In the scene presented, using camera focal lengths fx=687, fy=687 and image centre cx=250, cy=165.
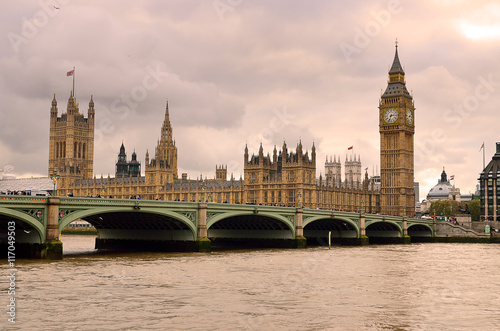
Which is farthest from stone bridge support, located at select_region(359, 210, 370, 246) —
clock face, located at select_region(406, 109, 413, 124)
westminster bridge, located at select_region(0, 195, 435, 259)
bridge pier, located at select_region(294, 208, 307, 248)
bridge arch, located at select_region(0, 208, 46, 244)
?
clock face, located at select_region(406, 109, 413, 124)

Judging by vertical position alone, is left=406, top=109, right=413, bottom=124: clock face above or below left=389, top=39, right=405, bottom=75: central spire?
below

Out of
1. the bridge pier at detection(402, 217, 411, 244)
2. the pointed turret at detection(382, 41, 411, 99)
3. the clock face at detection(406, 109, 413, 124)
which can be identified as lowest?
the bridge pier at detection(402, 217, 411, 244)

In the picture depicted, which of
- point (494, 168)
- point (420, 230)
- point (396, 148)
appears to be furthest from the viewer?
point (494, 168)

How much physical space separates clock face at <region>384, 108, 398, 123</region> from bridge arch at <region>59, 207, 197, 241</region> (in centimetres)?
8441

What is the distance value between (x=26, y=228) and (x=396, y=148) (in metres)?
100

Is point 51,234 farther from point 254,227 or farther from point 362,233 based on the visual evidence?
point 362,233

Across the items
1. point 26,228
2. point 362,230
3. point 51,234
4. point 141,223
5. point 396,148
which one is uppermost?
point 396,148

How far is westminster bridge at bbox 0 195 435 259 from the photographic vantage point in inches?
1804

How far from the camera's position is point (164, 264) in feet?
150

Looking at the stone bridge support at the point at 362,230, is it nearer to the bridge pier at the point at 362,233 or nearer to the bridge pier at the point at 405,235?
the bridge pier at the point at 362,233

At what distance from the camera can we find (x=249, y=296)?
3019 cm

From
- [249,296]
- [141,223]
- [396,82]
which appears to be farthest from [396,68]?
[249,296]

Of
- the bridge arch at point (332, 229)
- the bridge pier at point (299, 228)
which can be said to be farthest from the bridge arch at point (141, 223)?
the bridge arch at point (332, 229)

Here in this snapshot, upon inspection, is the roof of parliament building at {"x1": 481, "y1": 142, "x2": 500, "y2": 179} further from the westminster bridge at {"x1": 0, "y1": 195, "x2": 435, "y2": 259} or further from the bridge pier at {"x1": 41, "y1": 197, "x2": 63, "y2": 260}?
the bridge pier at {"x1": 41, "y1": 197, "x2": 63, "y2": 260}
